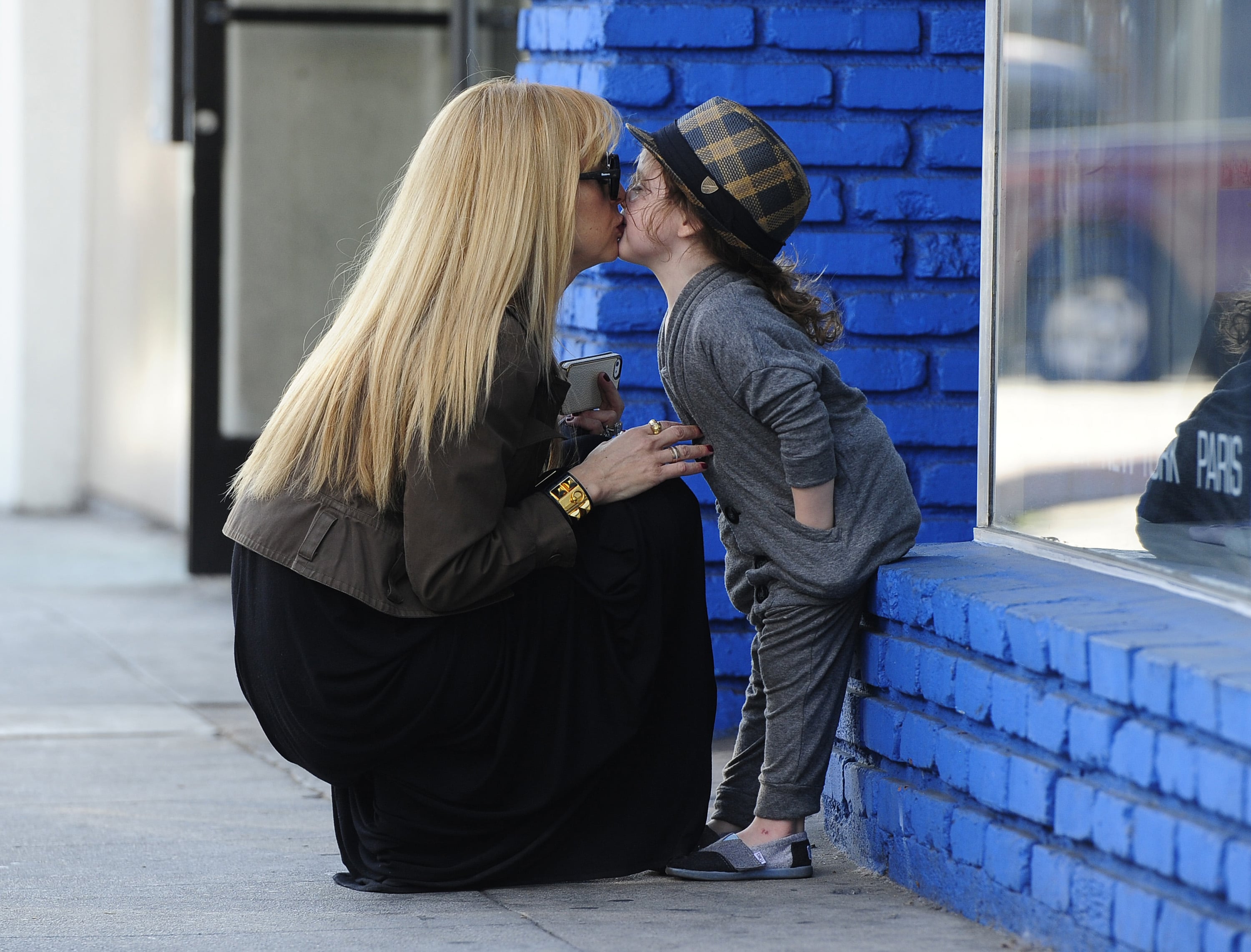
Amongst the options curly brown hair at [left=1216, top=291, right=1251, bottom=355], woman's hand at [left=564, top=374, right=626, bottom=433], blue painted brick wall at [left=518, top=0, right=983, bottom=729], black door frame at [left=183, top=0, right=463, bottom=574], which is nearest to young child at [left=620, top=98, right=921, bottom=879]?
woman's hand at [left=564, top=374, right=626, bottom=433]

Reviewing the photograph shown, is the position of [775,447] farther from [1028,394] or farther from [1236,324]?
[1236,324]

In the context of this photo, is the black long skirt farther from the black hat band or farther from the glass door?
the glass door

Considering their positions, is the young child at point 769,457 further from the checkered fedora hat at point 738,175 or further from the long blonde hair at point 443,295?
the long blonde hair at point 443,295

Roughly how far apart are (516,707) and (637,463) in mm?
438

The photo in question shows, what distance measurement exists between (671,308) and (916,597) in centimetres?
62

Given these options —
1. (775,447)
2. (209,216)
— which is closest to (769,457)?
(775,447)

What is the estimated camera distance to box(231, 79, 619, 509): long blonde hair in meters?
2.66

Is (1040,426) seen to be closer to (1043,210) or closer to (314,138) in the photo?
(1043,210)

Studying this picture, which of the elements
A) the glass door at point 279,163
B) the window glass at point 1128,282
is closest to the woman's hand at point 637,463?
the window glass at point 1128,282

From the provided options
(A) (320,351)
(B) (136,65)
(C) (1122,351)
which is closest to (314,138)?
(B) (136,65)

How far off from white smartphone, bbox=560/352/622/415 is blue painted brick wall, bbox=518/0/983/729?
70cm

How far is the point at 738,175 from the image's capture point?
2.80 metres

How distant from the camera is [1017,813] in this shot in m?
2.44

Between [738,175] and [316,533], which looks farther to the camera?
[738,175]
